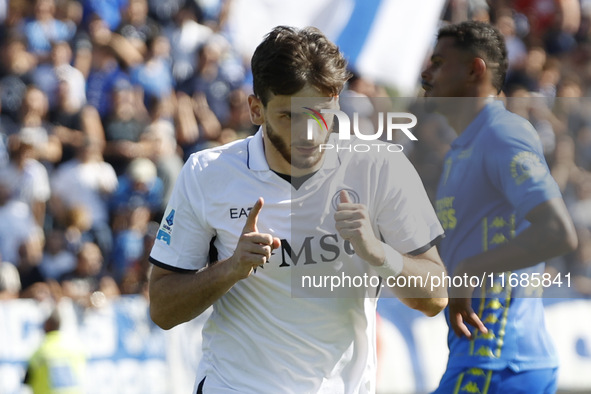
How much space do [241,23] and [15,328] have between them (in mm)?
4320

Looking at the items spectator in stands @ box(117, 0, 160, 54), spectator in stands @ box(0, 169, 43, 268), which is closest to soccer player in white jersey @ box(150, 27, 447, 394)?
spectator in stands @ box(0, 169, 43, 268)

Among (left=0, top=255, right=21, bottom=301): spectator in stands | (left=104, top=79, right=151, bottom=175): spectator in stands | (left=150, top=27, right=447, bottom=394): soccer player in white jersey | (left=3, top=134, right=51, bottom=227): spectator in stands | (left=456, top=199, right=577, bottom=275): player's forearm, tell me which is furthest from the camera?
(left=104, top=79, right=151, bottom=175): spectator in stands

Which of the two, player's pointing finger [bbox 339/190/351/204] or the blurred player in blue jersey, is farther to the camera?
the blurred player in blue jersey

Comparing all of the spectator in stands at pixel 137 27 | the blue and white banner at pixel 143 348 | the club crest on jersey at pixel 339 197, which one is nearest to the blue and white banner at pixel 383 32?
the blue and white banner at pixel 143 348

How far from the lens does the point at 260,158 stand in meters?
4.27

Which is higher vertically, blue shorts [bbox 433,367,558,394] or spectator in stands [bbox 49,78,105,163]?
blue shorts [bbox 433,367,558,394]

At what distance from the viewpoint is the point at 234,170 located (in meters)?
4.27

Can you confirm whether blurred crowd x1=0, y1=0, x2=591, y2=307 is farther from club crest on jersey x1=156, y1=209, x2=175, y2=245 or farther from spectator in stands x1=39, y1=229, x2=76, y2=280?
club crest on jersey x1=156, y1=209, x2=175, y2=245

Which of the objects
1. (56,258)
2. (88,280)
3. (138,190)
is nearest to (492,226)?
(88,280)

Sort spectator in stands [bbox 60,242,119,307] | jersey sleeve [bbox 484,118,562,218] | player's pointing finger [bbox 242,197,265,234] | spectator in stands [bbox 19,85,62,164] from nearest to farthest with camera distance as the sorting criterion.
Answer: player's pointing finger [bbox 242,197,265,234] < jersey sleeve [bbox 484,118,562,218] < spectator in stands [bbox 60,242,119,307] < spectator in stands [bbox 19,85,62,164]

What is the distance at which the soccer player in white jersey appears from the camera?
4.05 m

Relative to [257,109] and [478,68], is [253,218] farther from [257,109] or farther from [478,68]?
[478,68]

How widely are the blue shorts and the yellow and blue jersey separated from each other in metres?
0.03

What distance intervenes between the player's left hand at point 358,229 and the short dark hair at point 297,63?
0.50 meters
